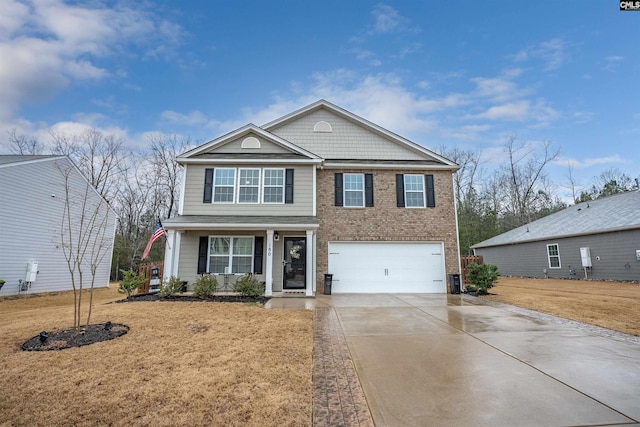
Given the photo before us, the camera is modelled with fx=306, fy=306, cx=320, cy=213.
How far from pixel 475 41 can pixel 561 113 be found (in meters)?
8.79

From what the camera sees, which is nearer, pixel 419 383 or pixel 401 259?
pixel 419 383

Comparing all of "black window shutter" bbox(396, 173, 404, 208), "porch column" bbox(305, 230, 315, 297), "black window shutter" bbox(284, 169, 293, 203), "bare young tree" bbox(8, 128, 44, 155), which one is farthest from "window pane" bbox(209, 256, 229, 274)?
"bare young tree" bbox(8, 128, 44, 155)

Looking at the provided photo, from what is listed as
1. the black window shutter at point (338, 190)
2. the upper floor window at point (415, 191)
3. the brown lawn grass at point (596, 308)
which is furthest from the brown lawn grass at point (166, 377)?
the upper floor window at point (415, 191)

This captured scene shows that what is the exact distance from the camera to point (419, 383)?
3.50 metres

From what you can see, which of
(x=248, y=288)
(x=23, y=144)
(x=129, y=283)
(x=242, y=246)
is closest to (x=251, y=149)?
(x=242, y=246)

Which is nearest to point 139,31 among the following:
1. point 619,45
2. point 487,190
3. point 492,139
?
point 619,45

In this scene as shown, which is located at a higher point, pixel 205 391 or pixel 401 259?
pixel 401 259

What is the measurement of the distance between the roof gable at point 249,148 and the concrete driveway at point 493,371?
750 centimetres

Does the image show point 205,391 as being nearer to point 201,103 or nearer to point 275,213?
point 275,213

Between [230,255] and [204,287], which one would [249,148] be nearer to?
[230,255]

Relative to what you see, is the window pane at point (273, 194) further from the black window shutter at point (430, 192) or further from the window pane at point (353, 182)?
the black window shutter at point (430, 192)

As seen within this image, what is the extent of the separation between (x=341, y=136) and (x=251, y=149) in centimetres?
415

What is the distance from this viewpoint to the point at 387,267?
12633mm

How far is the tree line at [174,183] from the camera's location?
2342 cm
